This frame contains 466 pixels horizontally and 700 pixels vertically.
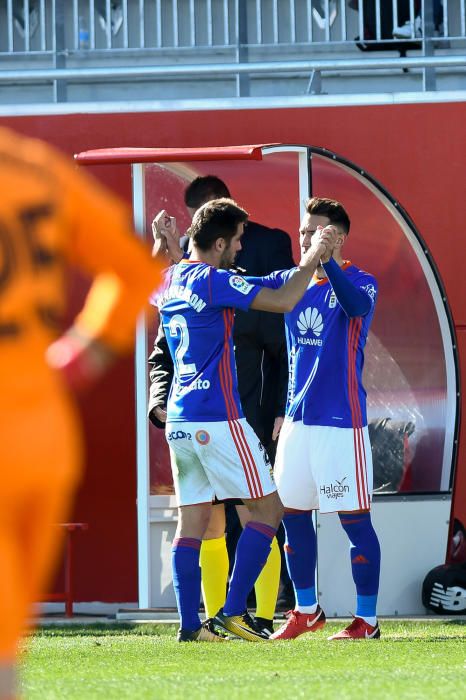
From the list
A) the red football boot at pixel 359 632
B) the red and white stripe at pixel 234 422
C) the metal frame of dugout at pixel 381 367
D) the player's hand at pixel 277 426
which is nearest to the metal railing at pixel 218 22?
the metal frame of dugout at pixel 381 367

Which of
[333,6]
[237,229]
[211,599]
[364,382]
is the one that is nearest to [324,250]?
[237,229]

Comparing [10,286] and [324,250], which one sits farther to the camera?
[324,250]

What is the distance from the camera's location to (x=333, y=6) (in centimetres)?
1191

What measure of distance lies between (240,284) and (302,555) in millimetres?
1483

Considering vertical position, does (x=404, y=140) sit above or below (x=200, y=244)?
above

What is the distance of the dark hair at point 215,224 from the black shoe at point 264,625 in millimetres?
1742

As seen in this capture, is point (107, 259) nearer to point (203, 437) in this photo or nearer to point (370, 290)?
point (203, 437)

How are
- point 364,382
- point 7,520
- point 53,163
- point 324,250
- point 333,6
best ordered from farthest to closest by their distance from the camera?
point 333,6, point 364,382, point 324,250, point 53,163, point 7,520

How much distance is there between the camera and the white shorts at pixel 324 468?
6469 mm

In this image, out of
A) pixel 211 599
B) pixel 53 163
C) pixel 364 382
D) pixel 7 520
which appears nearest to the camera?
pixel 7 520

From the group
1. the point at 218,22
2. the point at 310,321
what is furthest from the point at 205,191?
the point at 218,22

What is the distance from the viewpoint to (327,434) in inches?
256

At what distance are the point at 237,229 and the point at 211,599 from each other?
1.76 metres

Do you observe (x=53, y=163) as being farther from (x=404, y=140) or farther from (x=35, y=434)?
(x=404, y=140)
